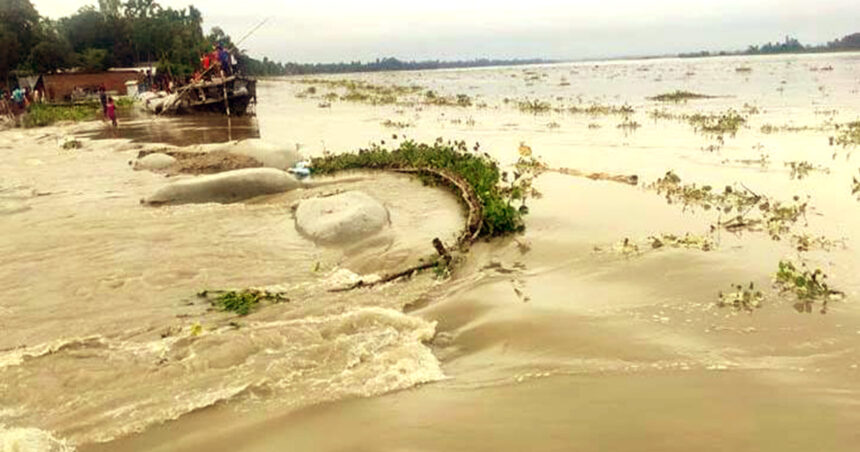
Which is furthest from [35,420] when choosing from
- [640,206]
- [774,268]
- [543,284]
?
[640,206]

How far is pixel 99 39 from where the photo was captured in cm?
6431

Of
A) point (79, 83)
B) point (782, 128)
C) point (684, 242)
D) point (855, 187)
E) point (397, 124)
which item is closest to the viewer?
point (684, 242)

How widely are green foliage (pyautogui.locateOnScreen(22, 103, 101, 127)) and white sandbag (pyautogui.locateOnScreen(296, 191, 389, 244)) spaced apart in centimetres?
2434

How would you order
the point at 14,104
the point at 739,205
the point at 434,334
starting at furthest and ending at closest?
the point at 14,104
the point at 739,205
the point at 434,334

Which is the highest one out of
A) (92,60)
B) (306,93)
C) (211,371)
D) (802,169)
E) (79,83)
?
(92,60)

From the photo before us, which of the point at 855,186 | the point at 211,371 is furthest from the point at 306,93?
the point at 211,371

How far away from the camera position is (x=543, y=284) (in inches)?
231

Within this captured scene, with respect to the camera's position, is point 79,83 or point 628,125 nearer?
point 628,125

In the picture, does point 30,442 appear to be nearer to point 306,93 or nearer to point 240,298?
point 240,298

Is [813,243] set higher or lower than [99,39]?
lower

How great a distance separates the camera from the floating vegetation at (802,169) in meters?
10.2

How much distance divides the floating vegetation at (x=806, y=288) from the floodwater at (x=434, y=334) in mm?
97

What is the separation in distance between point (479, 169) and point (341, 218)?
315 cm

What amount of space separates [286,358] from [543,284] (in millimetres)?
2500
